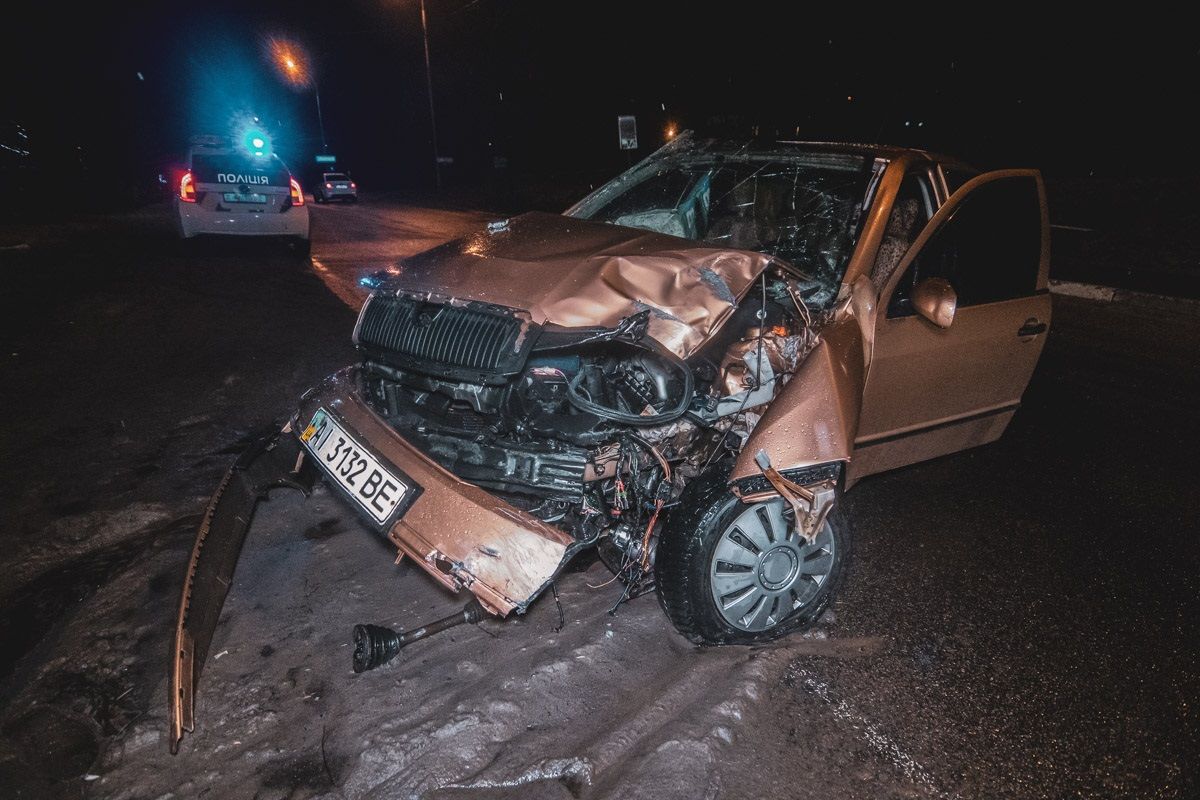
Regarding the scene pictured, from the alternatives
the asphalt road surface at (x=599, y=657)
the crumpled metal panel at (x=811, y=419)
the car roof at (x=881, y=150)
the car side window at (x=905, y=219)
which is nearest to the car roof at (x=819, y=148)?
the car roof at (x=881, y=150)

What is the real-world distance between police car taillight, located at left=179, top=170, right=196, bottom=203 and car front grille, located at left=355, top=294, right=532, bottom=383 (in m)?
7.86

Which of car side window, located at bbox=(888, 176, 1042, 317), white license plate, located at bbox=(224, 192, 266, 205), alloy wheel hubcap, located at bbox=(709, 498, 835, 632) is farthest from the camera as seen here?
white license plate, located at bbox=(224, 192, 266, 205)

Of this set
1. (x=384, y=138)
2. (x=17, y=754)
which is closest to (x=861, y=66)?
(x=17, y=754)

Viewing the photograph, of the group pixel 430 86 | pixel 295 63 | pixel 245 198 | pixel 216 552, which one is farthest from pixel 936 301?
pixel 295 63

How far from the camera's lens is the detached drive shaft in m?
2.32

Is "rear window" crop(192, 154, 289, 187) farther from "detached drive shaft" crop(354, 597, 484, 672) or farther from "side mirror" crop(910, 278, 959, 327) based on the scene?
"side mirror" crop(910, 278, 959, 327)

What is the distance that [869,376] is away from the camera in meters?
2.80

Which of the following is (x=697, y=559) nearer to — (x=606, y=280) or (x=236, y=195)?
(x=606, y=280)

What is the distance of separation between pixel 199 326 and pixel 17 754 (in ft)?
16.8

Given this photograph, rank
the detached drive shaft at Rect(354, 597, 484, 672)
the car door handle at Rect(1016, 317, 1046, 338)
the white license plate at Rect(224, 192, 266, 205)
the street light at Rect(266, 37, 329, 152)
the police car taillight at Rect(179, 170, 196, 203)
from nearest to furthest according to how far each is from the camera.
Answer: the detached drive shaft at Rect(354, 597, 484, 672)
the car door handle at Rect(1016, 317, 1046, 338)
the police car taillight at Rect(179, 170, 196, 203)
the white license plate at Rect(224, 192, 266, 205)
the street light at Rect(266, 37, 329, 152)

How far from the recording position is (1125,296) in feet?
30.8

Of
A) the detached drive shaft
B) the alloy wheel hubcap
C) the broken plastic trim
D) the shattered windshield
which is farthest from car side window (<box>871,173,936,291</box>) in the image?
the broken plastic trim

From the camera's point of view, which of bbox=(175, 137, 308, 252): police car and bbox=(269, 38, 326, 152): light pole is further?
bbox=(269, 38, 326, 152): light pole

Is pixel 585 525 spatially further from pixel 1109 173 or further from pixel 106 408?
pixel 1109 173
